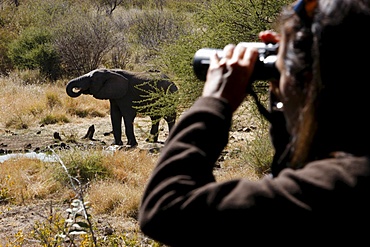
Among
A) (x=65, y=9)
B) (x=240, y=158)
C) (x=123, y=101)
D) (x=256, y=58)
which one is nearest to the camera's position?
(x=256, y=58)

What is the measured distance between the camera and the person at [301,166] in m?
1.18

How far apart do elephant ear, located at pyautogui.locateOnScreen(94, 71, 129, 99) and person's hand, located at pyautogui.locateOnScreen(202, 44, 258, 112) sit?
10.4 m

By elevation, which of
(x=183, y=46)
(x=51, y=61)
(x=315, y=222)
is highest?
(x=315, y=222)

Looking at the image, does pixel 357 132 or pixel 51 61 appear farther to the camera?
pixel 51 61

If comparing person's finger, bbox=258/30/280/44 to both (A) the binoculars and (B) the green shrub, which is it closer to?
(A) the binoculars

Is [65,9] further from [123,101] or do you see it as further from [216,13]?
[216,13]

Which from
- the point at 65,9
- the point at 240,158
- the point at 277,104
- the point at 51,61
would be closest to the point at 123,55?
the point at 51,61

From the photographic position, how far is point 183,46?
7926 millimetres

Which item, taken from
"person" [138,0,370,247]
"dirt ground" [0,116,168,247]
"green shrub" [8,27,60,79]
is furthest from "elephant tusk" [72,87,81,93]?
"person" [138,0,370,247]

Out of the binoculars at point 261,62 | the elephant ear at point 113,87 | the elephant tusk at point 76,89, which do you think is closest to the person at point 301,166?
the binoculars at point 261,62

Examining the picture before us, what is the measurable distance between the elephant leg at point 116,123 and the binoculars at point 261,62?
10.2 meters

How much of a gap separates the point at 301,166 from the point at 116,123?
10701 millimetres

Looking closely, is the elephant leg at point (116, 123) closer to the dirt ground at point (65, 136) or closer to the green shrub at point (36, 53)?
the dirt ground at point (65, 136)

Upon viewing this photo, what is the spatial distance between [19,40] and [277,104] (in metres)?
20.7
